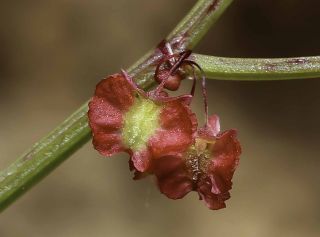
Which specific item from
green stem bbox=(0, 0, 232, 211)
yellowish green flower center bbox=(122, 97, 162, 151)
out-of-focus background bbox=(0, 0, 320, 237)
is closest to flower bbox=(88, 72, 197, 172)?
yellowish green flower center bbox=(122, 97, 162, 151)

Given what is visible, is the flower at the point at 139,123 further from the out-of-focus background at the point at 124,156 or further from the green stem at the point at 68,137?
the out-of-focus background at the point at 124,156

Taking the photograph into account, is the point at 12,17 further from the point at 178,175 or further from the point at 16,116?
the point at 178,175

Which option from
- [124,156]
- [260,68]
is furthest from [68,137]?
[124,156]

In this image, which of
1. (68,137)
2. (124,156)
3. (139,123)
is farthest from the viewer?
(124,156)

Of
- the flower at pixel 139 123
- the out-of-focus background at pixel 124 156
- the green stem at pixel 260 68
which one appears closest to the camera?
the flower at pixel 139 123

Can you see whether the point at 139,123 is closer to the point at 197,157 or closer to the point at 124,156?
the point at 197,157

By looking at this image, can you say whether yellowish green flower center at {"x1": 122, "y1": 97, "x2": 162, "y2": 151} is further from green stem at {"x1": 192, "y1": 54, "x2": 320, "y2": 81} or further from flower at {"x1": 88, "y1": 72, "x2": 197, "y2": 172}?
green stem at {"x1": 192, "y1": 54, "x2": 320, "y2": 81}

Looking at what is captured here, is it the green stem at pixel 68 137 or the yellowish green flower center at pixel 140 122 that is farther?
the green stem at pixel 68 137

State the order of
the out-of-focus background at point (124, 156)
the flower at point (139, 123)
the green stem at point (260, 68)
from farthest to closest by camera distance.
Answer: the out-of-focus background at point (124, 156) < the green stem at point (260, 68) < the flower at point (139, 123)

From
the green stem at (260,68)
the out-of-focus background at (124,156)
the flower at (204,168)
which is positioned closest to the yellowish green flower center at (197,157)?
the flower at (204,168)
